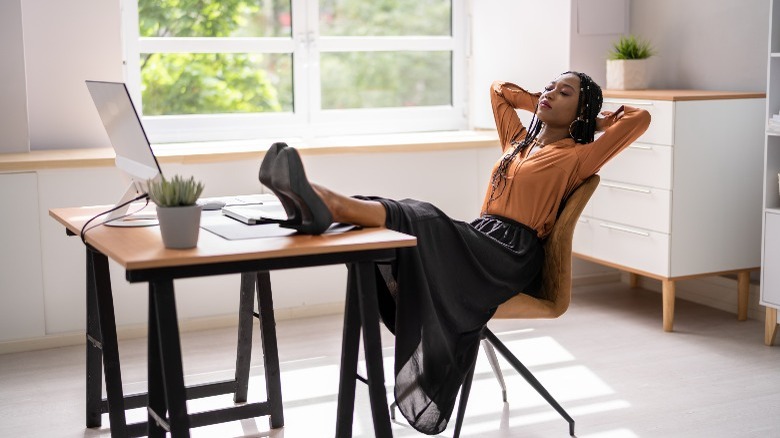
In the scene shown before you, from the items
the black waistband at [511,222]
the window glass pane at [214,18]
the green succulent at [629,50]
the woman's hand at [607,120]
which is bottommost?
the black waistband at [511,222]

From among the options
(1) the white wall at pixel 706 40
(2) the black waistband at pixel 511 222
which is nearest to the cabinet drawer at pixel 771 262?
(1) the white wall at pixel 706 40

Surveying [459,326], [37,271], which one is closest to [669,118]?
[459,326]

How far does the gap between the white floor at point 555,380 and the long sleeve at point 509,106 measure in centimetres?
88

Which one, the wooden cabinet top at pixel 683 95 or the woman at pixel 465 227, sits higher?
the wooden cabinet top at pixel 683 95

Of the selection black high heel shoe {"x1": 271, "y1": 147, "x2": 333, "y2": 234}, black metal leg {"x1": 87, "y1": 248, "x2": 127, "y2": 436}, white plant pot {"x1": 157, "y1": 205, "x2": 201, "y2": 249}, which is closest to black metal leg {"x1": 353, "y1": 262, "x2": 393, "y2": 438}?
black high heel shoe {"x1": 271, "y1": 147, "x2": 333, "y2": 234}

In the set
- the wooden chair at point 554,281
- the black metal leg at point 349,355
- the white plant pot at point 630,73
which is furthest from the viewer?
the white plant pot at point 630,73

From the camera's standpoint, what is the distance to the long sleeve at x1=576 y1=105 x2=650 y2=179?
3059 mm

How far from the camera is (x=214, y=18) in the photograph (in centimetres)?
483

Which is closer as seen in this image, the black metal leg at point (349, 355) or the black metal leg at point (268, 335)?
the black metal leg at point (349, 355)

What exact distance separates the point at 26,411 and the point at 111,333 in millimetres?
748

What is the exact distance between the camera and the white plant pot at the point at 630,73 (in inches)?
178

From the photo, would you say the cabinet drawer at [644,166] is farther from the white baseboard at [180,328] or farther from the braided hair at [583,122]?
the white baseboard at [180,328]

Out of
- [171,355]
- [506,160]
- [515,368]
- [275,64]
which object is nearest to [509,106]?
[506,160]

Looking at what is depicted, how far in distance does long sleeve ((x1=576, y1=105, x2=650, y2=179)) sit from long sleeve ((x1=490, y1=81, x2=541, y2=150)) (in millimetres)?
373
